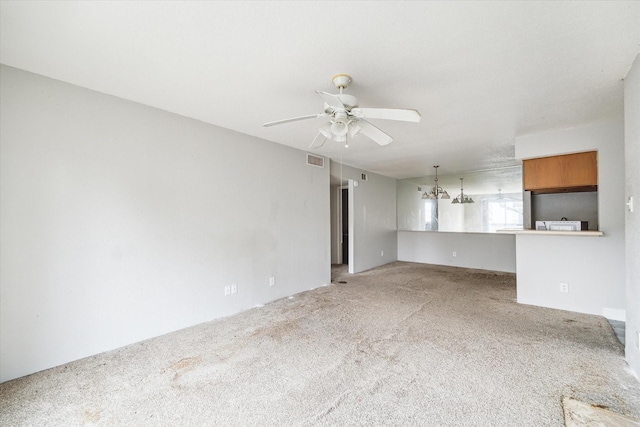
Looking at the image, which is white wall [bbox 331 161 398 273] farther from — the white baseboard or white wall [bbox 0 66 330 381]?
the white baseboard

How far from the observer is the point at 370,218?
257 inches

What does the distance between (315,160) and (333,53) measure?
292 cm

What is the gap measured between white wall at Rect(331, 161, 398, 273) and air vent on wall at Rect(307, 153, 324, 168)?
2.10 ft

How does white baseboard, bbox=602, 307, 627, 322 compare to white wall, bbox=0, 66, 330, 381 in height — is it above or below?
below

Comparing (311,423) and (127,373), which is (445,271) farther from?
(127,373)

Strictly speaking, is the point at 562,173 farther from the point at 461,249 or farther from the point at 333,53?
the point at 333,53

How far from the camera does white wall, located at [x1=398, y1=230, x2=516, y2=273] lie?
6.22 m

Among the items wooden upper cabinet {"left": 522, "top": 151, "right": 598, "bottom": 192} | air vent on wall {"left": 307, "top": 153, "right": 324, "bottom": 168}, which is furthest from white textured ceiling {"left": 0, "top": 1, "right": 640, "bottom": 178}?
air vent on wall {"left": 307, "top": 153, "right": 324, "bottom": 168}

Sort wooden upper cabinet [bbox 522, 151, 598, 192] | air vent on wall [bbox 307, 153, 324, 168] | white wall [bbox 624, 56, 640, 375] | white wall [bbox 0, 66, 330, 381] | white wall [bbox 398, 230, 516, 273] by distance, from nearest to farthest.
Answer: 1. white wall [bbox 624, 56, 640, 375]
2. white wall [bbox 0, 66, 330, 381]
3. wooden upper cabinet [bbox 522, 151, 598, 192]
4. air vent on wall [bbox 307, 153, 324, 168]
5. white wall [bbox 398, 230, 516, 273]

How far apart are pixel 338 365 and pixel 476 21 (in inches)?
102

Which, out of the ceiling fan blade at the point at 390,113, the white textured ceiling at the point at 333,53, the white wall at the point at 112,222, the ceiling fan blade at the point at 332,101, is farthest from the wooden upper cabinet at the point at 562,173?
the white wall at the point at 112,222

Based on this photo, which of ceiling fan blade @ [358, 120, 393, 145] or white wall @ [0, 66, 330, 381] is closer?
white wall @ [0, 66, 330, 381]

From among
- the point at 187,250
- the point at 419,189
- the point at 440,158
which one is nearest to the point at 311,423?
the point at 187,250

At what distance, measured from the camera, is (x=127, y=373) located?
2.17 m
